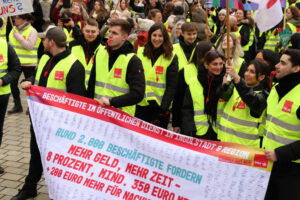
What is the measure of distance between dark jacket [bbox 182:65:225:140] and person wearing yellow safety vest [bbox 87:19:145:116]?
599mm

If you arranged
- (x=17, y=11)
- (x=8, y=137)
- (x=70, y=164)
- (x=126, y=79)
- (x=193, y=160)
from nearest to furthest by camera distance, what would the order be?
(x=193, y=160)
(x=70, y=164)
(x=126, y=79)
(x=17, y=11)
(x=8, y=137)

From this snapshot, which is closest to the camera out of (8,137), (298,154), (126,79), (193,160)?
(298,154)

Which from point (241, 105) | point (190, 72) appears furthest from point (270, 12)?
point (190, 72)

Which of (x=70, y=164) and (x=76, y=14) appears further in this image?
(x=76, y=14)

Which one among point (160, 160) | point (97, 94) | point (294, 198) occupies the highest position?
point (97, 94)

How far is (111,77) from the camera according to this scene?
4.88 m

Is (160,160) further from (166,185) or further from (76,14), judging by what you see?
(76,14)

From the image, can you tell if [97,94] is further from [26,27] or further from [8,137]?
[26,27]

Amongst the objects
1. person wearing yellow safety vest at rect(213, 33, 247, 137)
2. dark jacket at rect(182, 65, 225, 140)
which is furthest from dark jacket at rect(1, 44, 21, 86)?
person wearing yellow safety vest at rect(213, 33, 247, 137)

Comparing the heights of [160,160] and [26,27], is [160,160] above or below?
below

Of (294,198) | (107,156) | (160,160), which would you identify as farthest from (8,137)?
(294,198)

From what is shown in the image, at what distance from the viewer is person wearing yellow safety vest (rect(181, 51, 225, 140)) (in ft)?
15.8

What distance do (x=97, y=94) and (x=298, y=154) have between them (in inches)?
94.8

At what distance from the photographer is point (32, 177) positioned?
16.5ft
